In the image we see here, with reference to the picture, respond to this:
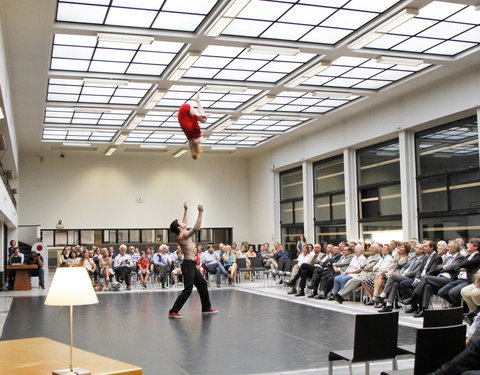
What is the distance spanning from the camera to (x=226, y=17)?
12148mm

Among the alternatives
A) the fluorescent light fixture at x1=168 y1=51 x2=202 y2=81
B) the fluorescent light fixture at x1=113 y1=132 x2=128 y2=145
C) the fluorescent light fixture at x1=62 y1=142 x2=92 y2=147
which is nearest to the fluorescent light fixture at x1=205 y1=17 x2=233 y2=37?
the fluorescent light fixture at x1=168 y1=51 x2=202 y2=81

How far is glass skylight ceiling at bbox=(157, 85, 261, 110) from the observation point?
18134 mm

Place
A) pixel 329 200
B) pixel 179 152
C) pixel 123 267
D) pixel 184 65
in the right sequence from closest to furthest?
pixel 184 65 → pixel 123 267 → pixel 329 200 → pixel 179 152

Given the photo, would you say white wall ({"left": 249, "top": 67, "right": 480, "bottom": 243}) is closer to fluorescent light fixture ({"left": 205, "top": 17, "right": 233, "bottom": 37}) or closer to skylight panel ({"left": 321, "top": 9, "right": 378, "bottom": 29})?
skylight panel ({"left": 321, "top": 9, "right": 378, "bottom": 29})

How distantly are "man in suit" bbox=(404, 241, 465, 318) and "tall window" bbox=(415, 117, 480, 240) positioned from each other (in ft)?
19.0

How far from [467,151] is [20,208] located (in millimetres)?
20828

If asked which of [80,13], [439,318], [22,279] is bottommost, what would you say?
[22,279]

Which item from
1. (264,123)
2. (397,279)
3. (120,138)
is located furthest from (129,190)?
(397,279)

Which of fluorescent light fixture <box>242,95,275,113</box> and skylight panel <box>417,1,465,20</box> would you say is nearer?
skylight panel <box>417,1,465,20</box>

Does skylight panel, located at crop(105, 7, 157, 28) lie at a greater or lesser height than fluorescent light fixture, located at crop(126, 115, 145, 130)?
greater

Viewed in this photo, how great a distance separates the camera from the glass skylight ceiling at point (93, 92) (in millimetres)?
17281

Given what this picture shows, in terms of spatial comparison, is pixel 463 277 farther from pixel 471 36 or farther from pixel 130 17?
pixel 130 17

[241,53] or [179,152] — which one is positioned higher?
[241,53]

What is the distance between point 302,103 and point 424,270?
9714 mm
